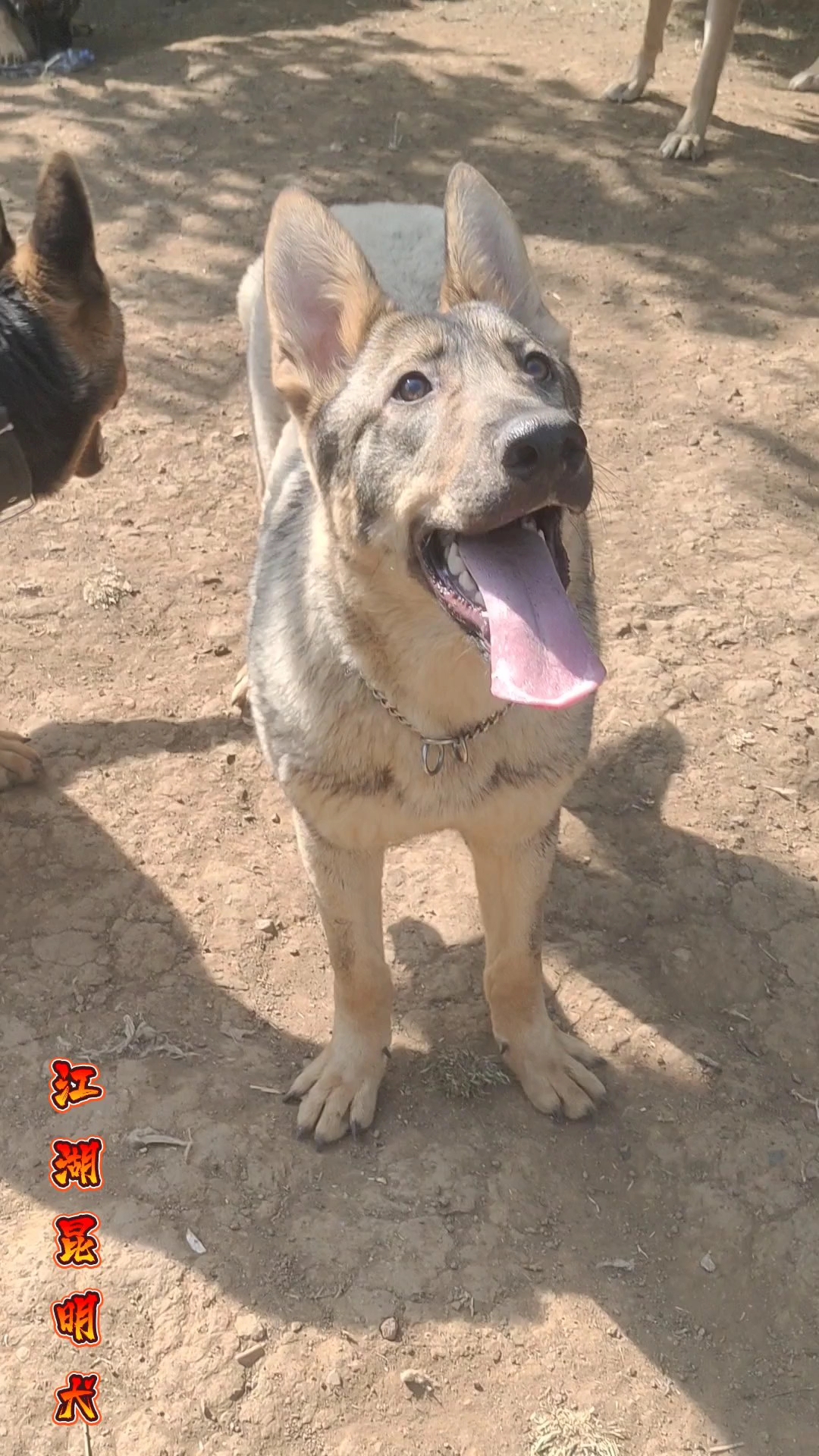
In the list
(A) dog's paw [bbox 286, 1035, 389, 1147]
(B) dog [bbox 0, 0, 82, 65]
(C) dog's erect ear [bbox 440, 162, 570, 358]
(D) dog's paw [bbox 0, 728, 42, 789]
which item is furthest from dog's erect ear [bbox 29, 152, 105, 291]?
(B) dog [bbox 0, 0, 82, 65]

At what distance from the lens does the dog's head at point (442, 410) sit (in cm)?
241

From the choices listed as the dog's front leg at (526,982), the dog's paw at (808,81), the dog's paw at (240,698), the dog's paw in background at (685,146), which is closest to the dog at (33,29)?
the dog's paw in background at (685,146)

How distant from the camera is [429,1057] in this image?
3.64m

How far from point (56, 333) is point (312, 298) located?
1.27m

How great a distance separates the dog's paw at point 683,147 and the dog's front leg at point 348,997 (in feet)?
22.8

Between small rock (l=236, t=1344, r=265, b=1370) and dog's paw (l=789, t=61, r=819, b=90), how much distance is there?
394 inches

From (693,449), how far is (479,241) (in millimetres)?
3078

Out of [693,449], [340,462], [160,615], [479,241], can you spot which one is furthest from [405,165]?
[340,462]

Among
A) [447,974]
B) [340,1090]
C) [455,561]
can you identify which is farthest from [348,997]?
[455,561]

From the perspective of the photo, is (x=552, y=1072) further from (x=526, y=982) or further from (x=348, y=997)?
(x=348, y=997)

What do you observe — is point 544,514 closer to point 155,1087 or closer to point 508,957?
point 508,957

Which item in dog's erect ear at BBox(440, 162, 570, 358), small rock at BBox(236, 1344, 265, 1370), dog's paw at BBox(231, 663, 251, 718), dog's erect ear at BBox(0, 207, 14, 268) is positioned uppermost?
dog's erect ear at BBox(440, 162, 570, 358)

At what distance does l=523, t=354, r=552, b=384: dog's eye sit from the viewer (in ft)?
9.20

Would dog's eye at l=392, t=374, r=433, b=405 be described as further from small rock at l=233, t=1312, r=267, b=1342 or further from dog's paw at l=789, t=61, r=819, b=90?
dog's paw at l=789, t=61, r=819, b=90
